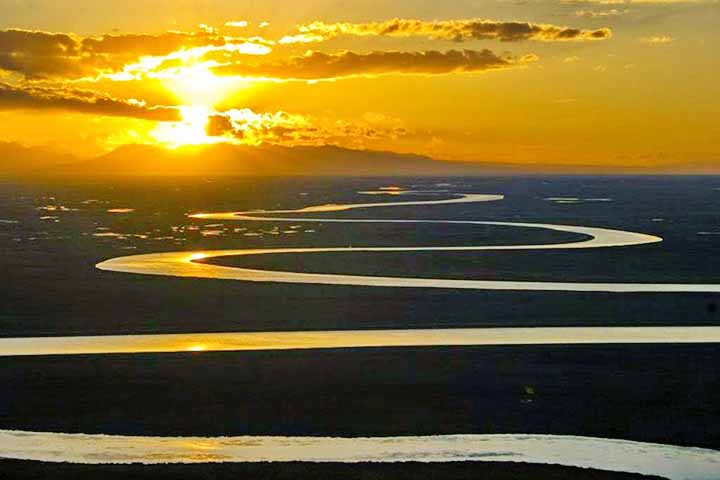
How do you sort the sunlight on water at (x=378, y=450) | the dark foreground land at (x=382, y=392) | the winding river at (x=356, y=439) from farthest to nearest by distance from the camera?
the dark foreground land at (x=382, y=392), the winding river at (x=356, y=439), the sunlight on water at (x=378, y=450)

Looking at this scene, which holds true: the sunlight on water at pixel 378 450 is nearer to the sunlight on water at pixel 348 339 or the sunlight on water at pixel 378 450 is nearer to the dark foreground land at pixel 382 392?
the dark foreground land at pixel 382 392

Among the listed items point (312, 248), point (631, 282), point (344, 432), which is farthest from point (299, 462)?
point (312, 248)

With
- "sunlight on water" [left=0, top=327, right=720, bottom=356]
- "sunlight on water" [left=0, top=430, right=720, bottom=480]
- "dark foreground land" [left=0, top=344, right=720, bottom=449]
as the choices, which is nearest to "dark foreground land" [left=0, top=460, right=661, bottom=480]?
"sunlight on water" [left=0, top=430, right=720, bottom=480]

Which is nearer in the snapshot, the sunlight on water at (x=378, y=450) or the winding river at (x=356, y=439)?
the sunlight on water at (x=378, y=450)

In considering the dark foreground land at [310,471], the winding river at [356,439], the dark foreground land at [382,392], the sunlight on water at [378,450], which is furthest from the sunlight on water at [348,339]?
the dark foreground land at [310,471]

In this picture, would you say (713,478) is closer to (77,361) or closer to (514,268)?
(77,361)

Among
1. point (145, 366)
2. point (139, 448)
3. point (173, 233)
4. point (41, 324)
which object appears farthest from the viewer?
point (173, 233)

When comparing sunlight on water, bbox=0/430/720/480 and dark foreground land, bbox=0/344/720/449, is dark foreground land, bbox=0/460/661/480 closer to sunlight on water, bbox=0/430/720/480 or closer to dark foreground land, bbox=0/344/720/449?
sunlight on water, bbox=0/430/720/480
